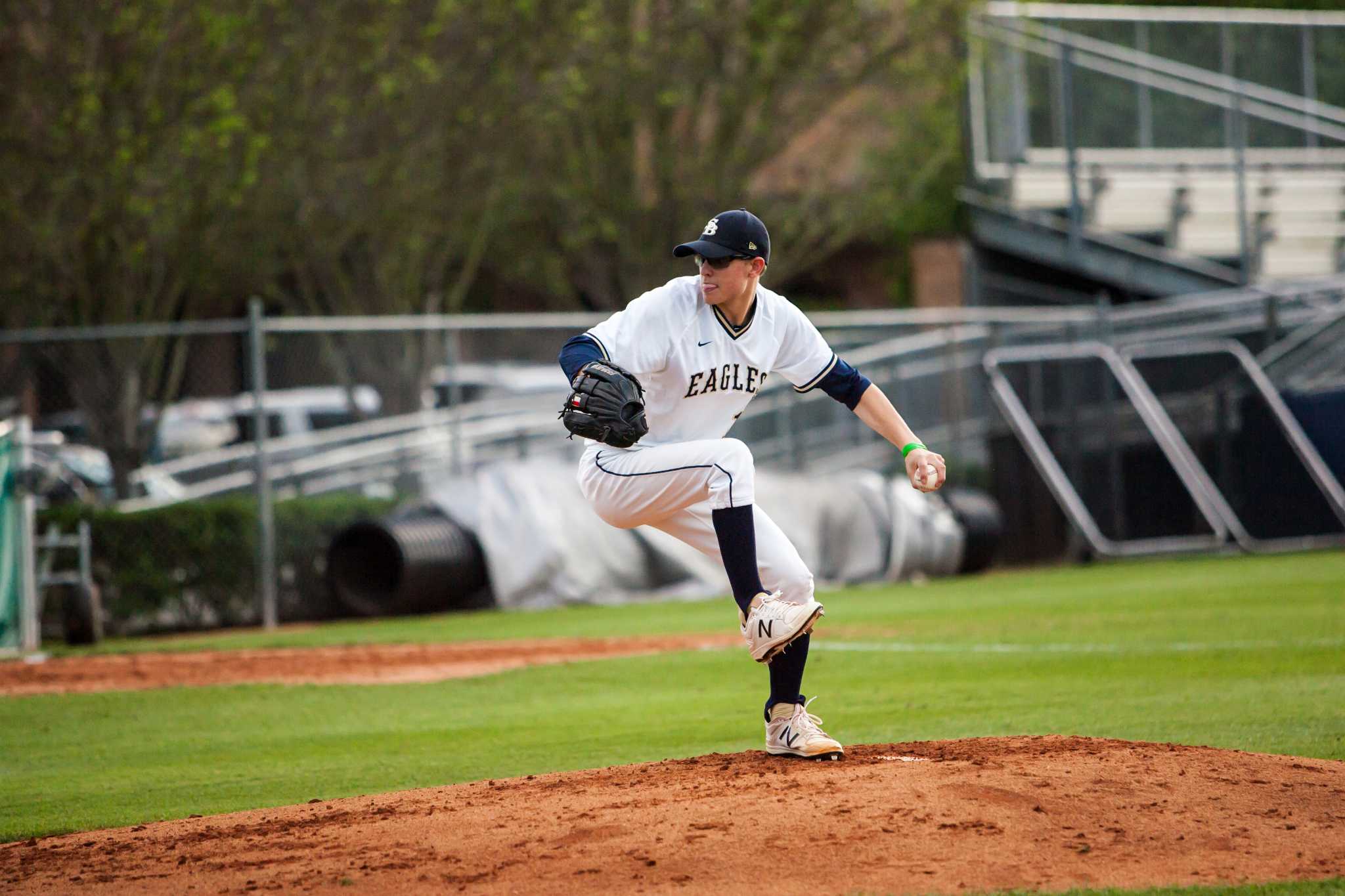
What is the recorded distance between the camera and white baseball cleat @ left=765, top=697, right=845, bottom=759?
5.59 m

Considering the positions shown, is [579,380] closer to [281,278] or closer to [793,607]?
[793,607]

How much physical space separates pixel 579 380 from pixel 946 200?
23.7 meters

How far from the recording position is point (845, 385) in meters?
6.40

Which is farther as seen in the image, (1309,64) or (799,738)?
(1309,64)

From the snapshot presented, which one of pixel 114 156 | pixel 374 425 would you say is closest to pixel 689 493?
pixel 114 156

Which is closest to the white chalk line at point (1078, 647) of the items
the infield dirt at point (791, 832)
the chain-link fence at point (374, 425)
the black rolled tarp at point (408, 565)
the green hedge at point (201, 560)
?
the infield dirt at point (791, 832)

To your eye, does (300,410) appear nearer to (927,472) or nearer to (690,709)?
(690,709)

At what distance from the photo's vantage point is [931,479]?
579 cm

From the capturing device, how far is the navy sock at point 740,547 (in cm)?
566

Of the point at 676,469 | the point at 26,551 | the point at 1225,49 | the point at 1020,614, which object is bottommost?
the point at 1020,614

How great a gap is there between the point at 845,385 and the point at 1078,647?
4041mm

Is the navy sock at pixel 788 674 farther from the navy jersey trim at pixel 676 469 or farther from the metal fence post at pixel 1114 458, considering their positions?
the metal fence post at pixel 1114 458

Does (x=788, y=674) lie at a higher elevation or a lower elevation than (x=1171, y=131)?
lower

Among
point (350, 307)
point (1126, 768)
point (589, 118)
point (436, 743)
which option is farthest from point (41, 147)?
point (1126, 768)
